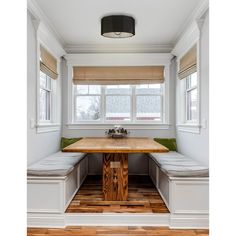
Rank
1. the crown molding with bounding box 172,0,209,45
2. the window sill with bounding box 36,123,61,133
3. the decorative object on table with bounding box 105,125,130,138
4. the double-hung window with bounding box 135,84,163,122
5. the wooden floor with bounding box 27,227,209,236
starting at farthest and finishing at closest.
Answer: the double-hung window with bounding box 135,84,163,122 < the decorative object on table with bounding box 105,125,130,138 < the window sill with bounding box 36,123,61,133 < the crown molding with bounding box 172,0,209,45 < the wooden floor with bounding box 27,227,209,236

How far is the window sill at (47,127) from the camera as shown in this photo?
354 centimetres

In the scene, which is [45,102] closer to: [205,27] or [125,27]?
[125,27]

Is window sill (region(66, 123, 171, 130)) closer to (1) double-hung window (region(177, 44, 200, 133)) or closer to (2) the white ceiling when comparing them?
(1) double-hung window (region(177, 44, 200, 133))

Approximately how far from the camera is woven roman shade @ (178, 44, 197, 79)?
3655 millimetres

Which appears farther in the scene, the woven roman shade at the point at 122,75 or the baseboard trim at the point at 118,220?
the woven roman shade at the point at 122,75

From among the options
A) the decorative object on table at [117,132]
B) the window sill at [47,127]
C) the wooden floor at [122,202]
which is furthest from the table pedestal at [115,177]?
the decorative object on table at [117,132]

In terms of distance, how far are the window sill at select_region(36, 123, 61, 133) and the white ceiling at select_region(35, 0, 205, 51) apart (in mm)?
1518

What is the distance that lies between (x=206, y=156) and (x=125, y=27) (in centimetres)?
199

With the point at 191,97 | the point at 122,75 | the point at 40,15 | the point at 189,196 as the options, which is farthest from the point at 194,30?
the point at 189,196

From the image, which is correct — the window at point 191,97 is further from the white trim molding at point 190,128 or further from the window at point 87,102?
the window at point 87,102

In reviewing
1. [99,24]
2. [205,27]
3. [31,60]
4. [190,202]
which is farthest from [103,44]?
[190,202]

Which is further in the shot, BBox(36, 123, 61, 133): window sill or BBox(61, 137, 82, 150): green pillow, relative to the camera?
BBox(61, 137, 82, 150): green pillow

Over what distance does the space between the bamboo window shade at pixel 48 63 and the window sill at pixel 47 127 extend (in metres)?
0.80

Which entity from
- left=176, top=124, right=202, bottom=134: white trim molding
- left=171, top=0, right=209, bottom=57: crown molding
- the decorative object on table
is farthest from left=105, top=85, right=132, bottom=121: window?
left=171, top=0, right=209, bottom=57: crown molding
